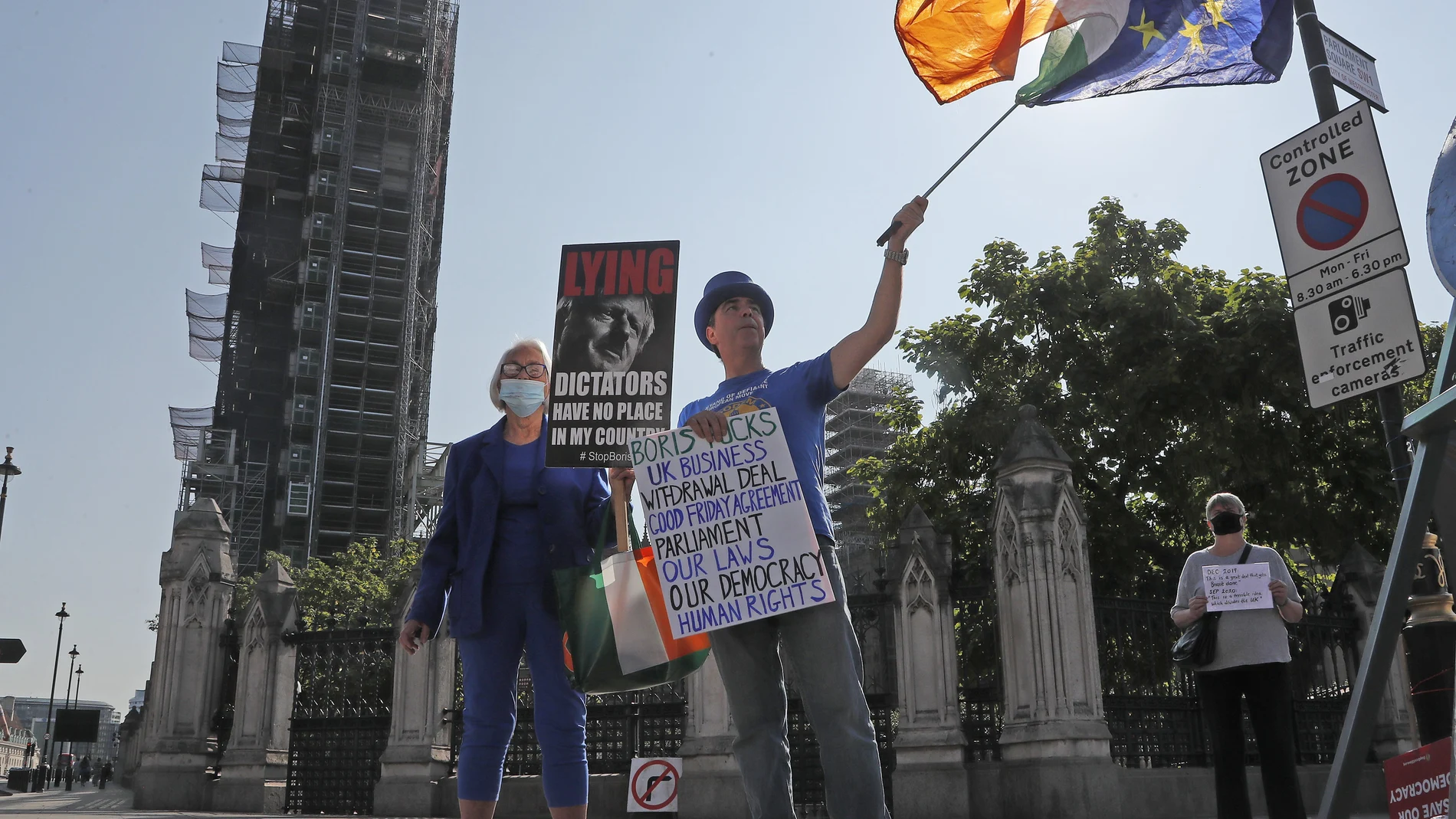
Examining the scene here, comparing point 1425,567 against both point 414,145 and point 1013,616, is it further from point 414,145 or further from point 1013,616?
point 414,145

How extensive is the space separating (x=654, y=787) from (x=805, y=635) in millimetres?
5663

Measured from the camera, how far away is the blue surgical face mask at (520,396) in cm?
529

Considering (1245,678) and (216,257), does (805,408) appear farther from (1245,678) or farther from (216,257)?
(216,257)

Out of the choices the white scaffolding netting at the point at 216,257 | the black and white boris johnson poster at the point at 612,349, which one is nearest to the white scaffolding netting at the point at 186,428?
the white scaffolding netting at the point at 216,257

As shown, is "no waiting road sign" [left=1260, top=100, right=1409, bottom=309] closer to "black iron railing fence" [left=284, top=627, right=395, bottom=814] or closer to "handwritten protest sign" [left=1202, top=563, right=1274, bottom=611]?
"handwritten protest sign" [left=1202, top=563, right=1274, bottom=611]

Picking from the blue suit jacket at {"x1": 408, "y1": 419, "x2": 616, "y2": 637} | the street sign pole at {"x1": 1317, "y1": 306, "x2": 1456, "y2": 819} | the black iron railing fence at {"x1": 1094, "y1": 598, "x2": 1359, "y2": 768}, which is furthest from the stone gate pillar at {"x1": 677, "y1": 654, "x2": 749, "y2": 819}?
the street sign pole at {"x1": 1317, "y1": 306, "x2": 1456, "y2": 819}

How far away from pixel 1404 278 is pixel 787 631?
2.87 m

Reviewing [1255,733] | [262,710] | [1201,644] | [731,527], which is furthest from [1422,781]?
[262,710]

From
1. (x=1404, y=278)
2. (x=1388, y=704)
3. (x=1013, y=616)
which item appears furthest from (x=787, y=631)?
(x=1388, y=704)

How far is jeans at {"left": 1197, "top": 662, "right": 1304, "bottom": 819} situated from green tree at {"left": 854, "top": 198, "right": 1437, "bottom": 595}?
11355 mm

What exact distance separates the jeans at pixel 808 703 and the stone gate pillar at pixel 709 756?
24.1 feet

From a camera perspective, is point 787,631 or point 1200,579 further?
point 1200,579

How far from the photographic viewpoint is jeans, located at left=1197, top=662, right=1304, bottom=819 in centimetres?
575

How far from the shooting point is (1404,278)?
15.5 ft
